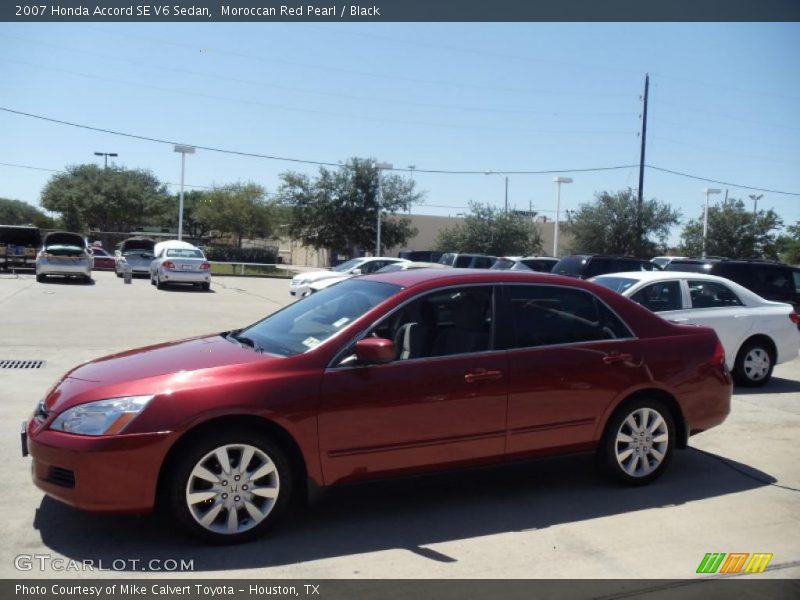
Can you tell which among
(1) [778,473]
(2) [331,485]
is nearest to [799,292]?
(1) [778,473]

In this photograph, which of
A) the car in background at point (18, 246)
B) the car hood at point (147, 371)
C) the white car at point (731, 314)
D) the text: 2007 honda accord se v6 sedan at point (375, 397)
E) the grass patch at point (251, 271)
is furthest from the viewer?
the grass patch at point (251, 271)

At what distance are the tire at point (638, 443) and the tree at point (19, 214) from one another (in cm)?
7571

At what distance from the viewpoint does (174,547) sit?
14.0 ft

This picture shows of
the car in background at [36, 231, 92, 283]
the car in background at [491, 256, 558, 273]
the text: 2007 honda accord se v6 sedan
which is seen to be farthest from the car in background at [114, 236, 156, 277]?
the text: 2007 honda accord se v6 sedan

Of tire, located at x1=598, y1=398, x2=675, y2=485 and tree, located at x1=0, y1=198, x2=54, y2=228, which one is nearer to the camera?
tire, located at x1=598, y1=398, x2=675, y2=485

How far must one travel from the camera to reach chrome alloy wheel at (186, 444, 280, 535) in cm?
423

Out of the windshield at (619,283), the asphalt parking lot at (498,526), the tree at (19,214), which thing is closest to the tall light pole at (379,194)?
the windshield at (619,283)

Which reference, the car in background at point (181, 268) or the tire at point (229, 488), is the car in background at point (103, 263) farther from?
the tire at point (229, 488)

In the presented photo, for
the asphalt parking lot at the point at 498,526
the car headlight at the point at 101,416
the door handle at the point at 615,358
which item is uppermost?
the door handle at the point at 615,358

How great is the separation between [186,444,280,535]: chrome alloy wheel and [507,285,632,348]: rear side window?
1947 mm

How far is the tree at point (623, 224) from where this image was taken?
3981 centimetres

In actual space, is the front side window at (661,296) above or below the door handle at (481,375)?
above

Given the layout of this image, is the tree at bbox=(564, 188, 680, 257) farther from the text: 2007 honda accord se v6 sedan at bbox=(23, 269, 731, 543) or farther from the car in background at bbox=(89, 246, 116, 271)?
the text: 2007 honda accord se v6 sedan at bbox=(23, 269, 731, 543)

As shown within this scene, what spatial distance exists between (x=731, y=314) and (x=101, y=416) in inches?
326
